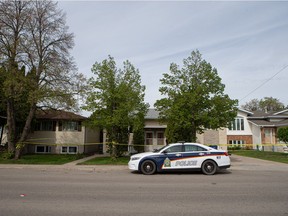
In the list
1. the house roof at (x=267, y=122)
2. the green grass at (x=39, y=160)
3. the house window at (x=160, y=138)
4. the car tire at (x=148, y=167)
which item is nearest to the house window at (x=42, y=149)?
the green grass at (x=39, y=160)

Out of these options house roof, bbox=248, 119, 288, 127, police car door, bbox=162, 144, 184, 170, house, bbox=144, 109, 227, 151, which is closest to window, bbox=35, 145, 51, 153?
house, bbox=144, 109, 227, 151

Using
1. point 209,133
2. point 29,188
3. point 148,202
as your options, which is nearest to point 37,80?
point 29,188

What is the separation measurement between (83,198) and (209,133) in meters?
23.1

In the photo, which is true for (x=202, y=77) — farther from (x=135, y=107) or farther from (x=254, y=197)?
(x=254, y=197)

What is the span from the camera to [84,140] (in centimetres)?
2509

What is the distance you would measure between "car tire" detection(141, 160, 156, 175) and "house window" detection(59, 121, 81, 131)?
53.9 ft

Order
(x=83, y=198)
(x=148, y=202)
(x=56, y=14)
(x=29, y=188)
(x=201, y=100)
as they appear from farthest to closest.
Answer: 1. (x=56, y=14)
2. (x=201, y=100)
3. (x=29, y=188)
4. (x=83, y=198)
5. (x=148, y=202)

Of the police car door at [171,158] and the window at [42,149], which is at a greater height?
the police car door at [171,158]

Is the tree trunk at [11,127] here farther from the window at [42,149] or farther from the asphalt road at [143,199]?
the asphalt road at [143,199]

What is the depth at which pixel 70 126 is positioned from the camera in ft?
83.5

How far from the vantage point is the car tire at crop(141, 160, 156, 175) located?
10.7 meters

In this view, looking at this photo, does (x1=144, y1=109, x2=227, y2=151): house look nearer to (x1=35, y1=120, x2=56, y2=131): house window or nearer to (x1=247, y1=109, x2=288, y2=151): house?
(x1=247, y1=109, x2=288, y2=151): house

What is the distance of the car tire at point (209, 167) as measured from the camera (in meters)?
10.7

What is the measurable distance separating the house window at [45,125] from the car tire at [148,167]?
59.8ft
